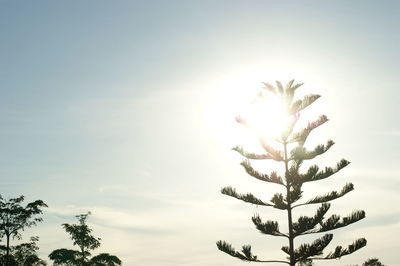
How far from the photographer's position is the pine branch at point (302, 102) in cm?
1835

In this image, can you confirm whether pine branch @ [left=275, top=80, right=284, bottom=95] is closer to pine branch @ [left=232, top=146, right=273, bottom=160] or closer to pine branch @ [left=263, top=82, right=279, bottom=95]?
pine branch @ [left=263, top=82, right=279, bottom=95]

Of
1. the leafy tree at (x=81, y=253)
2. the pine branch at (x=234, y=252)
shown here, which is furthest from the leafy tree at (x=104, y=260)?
the pine branch at (x=234, y=252)

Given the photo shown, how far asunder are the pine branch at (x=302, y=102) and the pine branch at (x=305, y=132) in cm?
98

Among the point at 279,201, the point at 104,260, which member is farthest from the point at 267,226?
the point at 104,260

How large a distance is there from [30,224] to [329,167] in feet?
64.3

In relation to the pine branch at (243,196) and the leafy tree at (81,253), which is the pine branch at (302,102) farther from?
the leafy tree at (81,253)

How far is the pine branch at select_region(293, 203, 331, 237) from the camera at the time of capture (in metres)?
17.3

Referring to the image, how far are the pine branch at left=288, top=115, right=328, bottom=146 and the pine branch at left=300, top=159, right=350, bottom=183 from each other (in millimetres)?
1256

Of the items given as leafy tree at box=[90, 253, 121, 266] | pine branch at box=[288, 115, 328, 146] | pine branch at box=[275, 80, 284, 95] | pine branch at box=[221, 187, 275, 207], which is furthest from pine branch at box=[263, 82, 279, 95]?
leafy tree at box=[90, 253, 121, 266]

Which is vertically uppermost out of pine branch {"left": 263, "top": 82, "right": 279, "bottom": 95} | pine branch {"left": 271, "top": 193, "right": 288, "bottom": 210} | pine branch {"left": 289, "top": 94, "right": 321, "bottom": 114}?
pine branch {"left": 263, "top": 82, "right": 279, "bottom": 95}

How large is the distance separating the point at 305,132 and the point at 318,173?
1667 mm

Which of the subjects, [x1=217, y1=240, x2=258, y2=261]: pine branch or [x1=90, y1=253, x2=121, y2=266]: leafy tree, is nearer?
[x1=217, y1=240, x2=258, y2=261]: pine branch

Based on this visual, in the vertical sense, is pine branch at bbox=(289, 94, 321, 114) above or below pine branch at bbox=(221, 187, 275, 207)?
above

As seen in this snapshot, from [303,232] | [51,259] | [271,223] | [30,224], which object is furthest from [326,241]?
[30,224]
